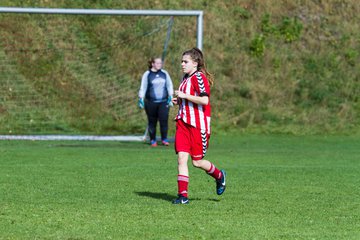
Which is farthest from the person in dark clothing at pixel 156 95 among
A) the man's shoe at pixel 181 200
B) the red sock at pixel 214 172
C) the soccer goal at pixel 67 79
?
the man's shoe at pixel 181 200

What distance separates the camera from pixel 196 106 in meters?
10.1

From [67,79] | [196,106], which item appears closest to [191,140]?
[196,106]

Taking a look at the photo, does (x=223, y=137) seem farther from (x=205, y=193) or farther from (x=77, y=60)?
(x=205, y=193)

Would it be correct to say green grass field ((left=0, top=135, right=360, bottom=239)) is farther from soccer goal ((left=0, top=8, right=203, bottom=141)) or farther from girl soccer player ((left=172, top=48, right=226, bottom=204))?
soccer goal ((left=0, top=8, right=203, bottom=141))

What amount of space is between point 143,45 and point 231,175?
10.2 meters

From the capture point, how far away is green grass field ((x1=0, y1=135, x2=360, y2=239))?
8141 mm

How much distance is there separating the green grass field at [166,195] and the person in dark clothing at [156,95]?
1.10 m

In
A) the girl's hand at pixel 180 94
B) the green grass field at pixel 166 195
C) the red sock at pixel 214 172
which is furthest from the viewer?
the red sock at pixel 214 172

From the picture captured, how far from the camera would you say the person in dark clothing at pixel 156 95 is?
18.4 metres

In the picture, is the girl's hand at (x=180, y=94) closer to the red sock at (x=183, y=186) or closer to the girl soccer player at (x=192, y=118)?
the girl soccer player at (x=192, y=118)

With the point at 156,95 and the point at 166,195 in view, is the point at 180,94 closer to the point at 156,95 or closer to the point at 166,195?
the point at 166,195

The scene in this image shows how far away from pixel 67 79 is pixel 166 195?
10963 millimetres

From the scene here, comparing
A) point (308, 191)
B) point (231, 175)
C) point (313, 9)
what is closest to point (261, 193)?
point (308, 191)

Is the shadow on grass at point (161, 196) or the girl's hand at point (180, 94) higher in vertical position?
the girl's hand at point (180, 94)
